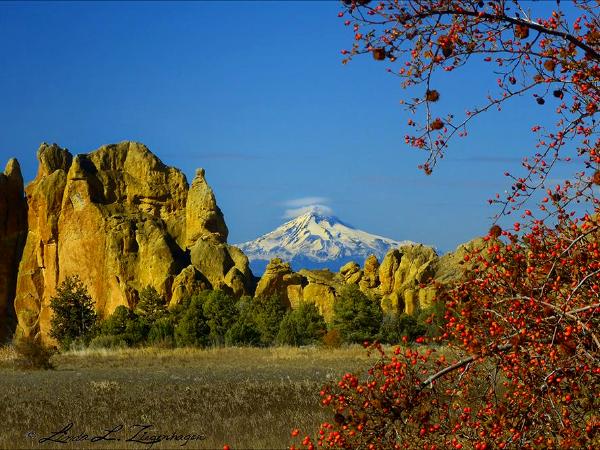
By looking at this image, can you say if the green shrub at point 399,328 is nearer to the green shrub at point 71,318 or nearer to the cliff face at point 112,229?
the green shrub at point 71,318

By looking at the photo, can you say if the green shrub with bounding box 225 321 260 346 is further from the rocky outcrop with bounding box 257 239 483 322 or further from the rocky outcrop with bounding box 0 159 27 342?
the rocky outcrop with bounding box 0 159 27 342

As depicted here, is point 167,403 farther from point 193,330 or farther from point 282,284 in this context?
point 282,284

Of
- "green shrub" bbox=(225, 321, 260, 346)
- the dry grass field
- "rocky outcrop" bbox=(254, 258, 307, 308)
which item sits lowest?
the dry grass field

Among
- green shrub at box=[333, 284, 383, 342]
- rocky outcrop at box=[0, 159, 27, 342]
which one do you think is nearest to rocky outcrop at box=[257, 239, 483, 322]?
green shrub at box=[333, 284, 383, 342]

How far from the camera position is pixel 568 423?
8.01 m

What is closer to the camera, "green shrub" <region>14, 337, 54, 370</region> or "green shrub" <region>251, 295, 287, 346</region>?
"green shrub" <region>14, 337, 54, 370</region>

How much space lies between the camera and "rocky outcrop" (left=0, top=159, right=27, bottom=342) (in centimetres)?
10225

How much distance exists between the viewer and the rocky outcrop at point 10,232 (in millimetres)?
102250

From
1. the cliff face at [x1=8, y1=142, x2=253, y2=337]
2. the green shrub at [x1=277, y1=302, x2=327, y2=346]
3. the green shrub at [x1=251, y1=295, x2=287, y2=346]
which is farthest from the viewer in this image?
the cliff face at [x1=8, y1=142, x2=253, y2=337]

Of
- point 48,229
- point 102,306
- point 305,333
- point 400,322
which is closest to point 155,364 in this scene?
point 305,333

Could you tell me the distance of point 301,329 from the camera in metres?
54.5

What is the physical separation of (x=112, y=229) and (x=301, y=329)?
140ft

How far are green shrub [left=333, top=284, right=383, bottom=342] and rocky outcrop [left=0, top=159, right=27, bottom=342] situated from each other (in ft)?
200

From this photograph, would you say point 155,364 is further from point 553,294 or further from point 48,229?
point 48,229
